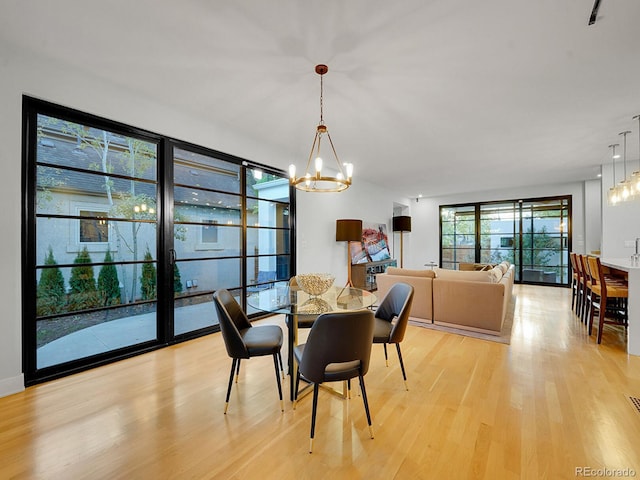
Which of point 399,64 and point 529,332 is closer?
point 399,64

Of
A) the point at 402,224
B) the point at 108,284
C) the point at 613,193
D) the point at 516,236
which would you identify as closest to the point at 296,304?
the point at 108,284

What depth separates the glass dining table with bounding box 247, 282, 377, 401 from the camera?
6.42ft

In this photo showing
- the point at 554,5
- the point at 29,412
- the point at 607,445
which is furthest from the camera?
the point at 29,412

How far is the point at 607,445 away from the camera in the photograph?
1632mm

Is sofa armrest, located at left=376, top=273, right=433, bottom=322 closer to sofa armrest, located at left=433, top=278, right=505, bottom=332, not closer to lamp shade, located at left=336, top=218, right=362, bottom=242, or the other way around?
sofa armrest, located at left=433, top=278, right=505, bottom=332

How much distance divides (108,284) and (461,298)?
4.07m

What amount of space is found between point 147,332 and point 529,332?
4.66m

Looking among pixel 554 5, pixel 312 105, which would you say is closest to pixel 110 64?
pixel 312 105

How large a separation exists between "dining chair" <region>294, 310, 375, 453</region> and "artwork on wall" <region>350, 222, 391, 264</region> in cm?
452

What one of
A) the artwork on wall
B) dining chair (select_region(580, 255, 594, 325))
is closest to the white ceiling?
dining chair (select_region(580, 255, 594, 325))

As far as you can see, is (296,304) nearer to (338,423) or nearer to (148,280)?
(338,423)

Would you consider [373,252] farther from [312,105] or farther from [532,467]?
[532,467]

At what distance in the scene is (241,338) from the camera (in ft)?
6.17

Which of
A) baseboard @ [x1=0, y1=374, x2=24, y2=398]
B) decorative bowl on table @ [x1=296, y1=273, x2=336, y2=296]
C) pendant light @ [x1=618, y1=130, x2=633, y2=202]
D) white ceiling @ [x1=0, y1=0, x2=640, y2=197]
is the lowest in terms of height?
baseboard @ [x1=0, y1=374, x2=24, y2=398]
